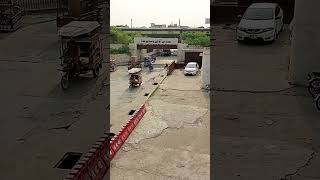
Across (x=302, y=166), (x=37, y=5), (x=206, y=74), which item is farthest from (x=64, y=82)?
(x=37, y=5)

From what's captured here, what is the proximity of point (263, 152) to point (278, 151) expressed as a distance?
0.28m

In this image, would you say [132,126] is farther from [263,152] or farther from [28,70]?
[28,70]

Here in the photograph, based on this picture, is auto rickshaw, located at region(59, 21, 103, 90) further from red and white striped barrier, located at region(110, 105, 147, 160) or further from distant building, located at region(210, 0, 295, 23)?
distant building, located at region(210, 0, 295, 23)

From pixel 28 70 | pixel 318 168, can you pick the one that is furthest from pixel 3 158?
pixel 28 70

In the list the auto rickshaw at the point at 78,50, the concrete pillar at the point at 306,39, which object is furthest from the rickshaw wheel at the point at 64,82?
the concrete pillar at the point at 306,39

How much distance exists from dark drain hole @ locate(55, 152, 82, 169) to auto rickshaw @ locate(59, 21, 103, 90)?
4.39 metres

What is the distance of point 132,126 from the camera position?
32.3 ft

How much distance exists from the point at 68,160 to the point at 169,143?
211cm

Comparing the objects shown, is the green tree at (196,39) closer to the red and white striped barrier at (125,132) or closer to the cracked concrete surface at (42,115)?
the cracked concrete surface at (42,115)

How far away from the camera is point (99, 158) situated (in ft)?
25.1

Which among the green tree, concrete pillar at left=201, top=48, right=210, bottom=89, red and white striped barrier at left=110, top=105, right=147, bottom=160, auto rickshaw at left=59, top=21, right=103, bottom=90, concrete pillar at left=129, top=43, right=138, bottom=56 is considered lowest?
concrete pillar at left=129, top=43, right=138, bottom=56

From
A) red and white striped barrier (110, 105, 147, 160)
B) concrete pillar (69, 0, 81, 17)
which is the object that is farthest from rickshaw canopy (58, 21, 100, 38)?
concrete pillar (69, 0, 81, 17)

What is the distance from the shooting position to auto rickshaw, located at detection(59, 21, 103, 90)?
1259 cm

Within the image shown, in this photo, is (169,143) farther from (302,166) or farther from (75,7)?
(75,7)
